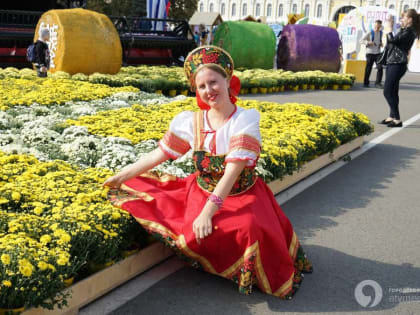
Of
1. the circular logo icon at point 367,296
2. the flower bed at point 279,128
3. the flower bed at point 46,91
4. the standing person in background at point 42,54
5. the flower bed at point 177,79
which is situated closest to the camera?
the circular logo icon at point 367,296

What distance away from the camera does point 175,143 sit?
3.70 m

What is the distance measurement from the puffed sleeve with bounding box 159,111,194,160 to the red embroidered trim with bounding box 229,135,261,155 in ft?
1.21

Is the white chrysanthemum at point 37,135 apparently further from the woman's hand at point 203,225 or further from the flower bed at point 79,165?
the woman's hand at point 203,225

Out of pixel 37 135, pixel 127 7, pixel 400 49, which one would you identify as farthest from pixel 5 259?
pixel 127 7

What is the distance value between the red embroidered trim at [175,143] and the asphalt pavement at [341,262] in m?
0.91

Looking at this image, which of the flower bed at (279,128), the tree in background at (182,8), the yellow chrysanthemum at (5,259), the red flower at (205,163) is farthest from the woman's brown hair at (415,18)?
the tree in background at (182,8)

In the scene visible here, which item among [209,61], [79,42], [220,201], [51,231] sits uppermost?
[209,61]

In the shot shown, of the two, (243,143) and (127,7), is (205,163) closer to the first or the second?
(243,143)

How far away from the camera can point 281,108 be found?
9672 millimetres

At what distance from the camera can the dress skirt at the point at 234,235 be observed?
334 centimetres

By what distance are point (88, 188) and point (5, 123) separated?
339 cm

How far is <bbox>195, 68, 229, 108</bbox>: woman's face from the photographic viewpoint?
3439mm

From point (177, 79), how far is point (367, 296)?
10955 mm

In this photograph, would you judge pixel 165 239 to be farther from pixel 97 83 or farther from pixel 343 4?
pixel 343 4
